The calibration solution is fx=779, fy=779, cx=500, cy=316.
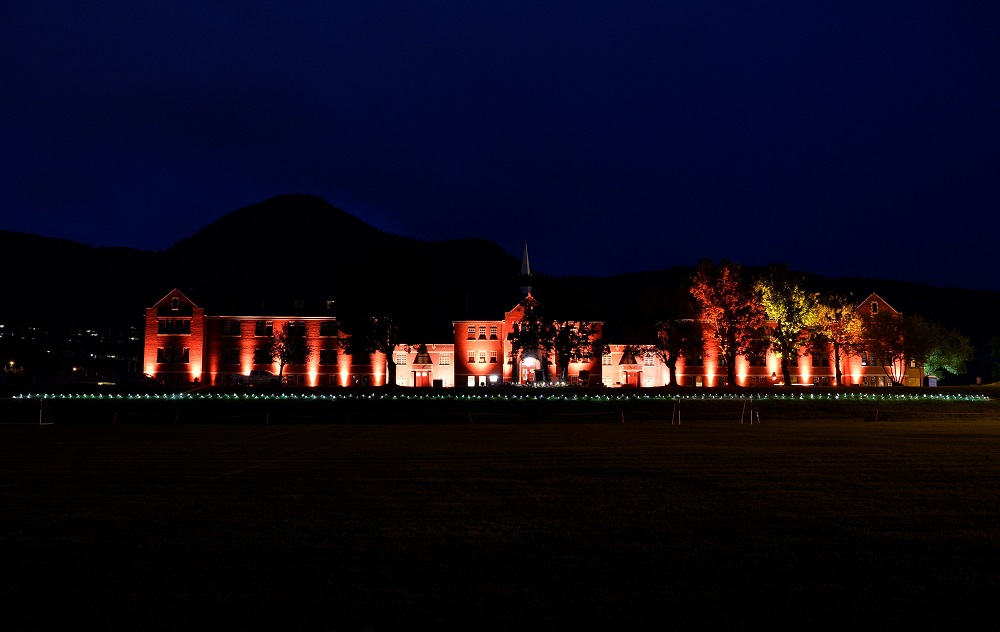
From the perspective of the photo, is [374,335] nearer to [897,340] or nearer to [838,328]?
[838,328]

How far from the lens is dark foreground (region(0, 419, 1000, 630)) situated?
8.15 meters

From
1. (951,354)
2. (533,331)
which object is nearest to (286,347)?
(533,331)

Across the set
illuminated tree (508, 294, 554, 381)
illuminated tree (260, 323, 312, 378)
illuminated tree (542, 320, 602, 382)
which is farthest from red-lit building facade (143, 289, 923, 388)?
illuminated tree (542, 320, 602, 382)

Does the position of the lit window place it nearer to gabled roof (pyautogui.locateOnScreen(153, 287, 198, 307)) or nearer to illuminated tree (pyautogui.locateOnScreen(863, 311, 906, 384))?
gabled roof (pyautogui.locateOnScreen(153, 287, 198, 307))

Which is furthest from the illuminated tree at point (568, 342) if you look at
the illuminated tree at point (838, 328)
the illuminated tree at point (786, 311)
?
the illuminated tree at point (838, 328)

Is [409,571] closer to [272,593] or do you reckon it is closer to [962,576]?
[272,593]

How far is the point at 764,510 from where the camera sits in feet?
44.9

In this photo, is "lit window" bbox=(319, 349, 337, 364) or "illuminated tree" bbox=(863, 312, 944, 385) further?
"lit window" bbox=(319, 349, 337, 364)

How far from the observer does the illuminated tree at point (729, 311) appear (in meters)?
75.9

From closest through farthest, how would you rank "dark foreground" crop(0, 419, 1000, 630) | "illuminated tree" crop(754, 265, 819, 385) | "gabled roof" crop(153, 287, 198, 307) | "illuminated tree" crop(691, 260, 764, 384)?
"dark foreground" crop(0, 419, 1000, 630), "illuminated tree" crop(691, 260, 764, 384), "illuminated tree" crop(754, 265, 819, 385), "gabled roof" crop(153, 287, 198, 307)

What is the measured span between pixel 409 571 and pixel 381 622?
1.89m

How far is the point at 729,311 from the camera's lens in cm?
7619

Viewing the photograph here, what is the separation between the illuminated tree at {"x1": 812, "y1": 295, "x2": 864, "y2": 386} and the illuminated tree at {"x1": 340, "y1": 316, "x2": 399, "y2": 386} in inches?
1662

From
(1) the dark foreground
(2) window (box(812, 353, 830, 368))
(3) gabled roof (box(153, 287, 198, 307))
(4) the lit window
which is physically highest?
(3) gabled roof (box(153, 287, 198, 307))
